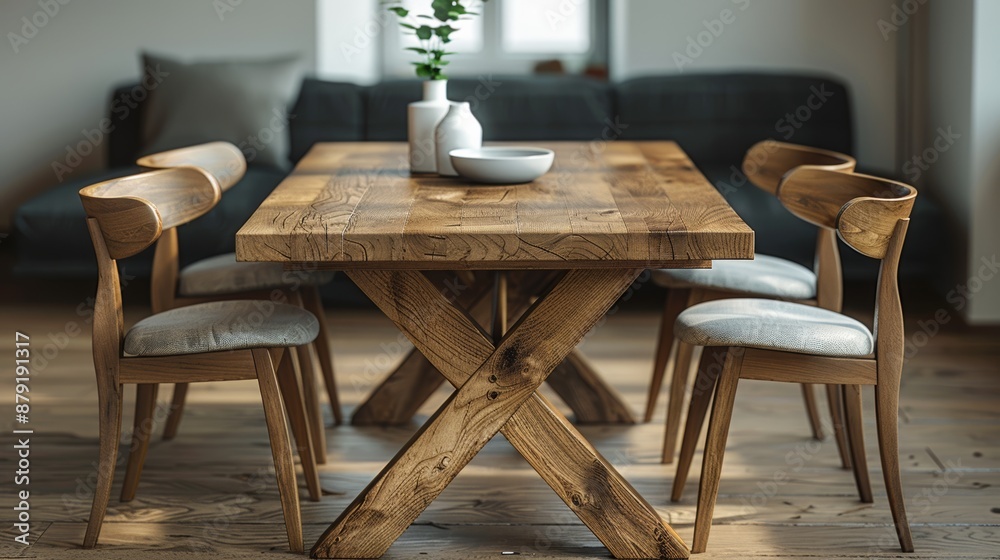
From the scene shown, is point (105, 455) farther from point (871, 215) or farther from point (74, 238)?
point (74, 238)

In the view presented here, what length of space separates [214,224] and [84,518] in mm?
1740

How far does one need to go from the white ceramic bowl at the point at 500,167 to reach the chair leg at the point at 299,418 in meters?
0.54

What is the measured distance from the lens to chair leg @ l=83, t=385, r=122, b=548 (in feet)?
6.97

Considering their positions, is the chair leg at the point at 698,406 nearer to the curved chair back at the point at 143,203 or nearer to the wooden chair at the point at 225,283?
the wooden chair at the point at 225,283

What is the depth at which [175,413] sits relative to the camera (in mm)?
2783

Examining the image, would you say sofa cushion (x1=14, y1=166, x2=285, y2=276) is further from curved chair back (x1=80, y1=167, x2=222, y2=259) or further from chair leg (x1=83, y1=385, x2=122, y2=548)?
chair leg (x1=83, y1=385, x2=122, y2=548)

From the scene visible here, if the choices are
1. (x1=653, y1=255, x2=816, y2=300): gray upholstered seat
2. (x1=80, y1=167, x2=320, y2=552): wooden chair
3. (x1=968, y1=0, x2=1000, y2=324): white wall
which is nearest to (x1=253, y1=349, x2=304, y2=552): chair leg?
(x1=80, y1=167, x2=320, y2=552): wooden chair

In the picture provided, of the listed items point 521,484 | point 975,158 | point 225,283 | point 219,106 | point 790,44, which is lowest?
point 521,484

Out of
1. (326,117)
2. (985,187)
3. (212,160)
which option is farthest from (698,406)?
(326,117)

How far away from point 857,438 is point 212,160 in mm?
1646

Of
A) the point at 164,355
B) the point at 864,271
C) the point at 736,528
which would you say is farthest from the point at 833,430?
the point at 164,355

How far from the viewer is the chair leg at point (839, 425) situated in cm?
259

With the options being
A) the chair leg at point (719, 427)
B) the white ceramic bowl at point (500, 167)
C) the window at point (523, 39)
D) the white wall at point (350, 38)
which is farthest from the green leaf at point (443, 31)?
the window at point (523, 39)

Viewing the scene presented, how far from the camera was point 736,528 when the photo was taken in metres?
2.25
